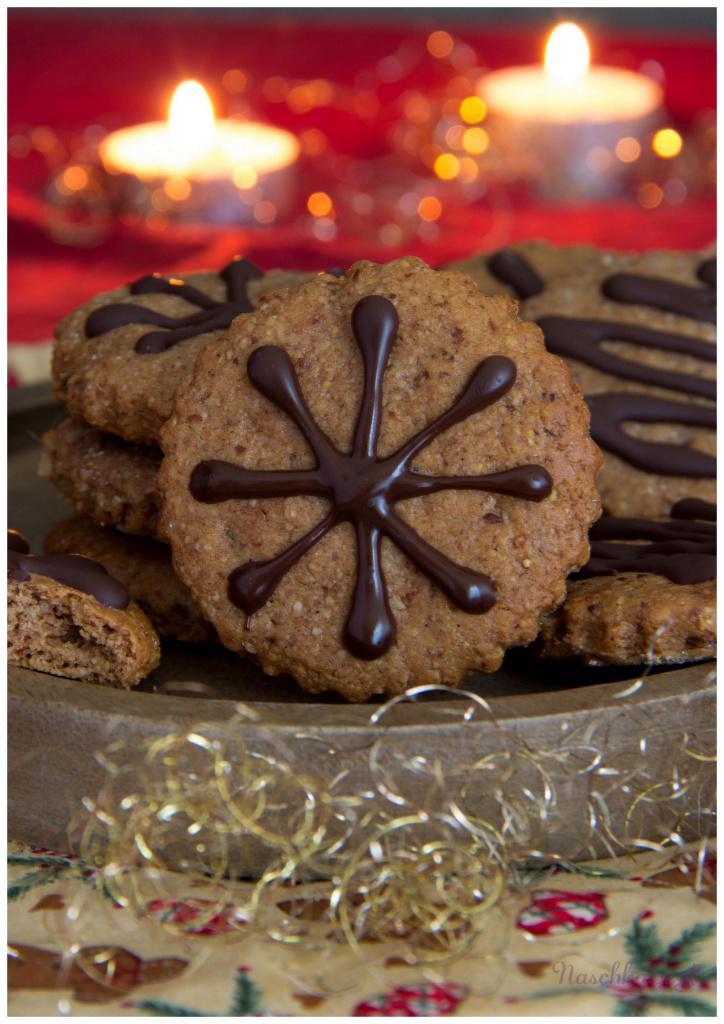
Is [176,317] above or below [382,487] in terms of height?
above

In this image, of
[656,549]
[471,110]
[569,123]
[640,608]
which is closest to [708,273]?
[656,549]

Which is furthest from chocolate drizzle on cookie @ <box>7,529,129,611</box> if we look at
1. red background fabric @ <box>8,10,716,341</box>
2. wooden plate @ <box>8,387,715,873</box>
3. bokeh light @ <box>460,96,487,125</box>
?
bokeh light @ <box>460,96,487,125</box>

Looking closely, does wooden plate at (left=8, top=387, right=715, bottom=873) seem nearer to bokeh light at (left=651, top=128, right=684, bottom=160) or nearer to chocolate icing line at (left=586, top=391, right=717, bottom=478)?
chocolate icing line at (left=586, top=391, right=717, bottom=478)

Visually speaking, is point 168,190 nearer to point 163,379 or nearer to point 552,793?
point 163,379

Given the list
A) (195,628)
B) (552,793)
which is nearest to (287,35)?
(195,628)

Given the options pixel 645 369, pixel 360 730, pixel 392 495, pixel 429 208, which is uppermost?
pixel 429 208

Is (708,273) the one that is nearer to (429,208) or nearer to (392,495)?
(392,495)

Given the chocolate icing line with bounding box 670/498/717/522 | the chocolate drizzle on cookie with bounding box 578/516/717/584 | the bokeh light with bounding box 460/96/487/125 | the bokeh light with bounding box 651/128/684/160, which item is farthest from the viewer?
the bokeh light with bounding box 460/96/487/125
